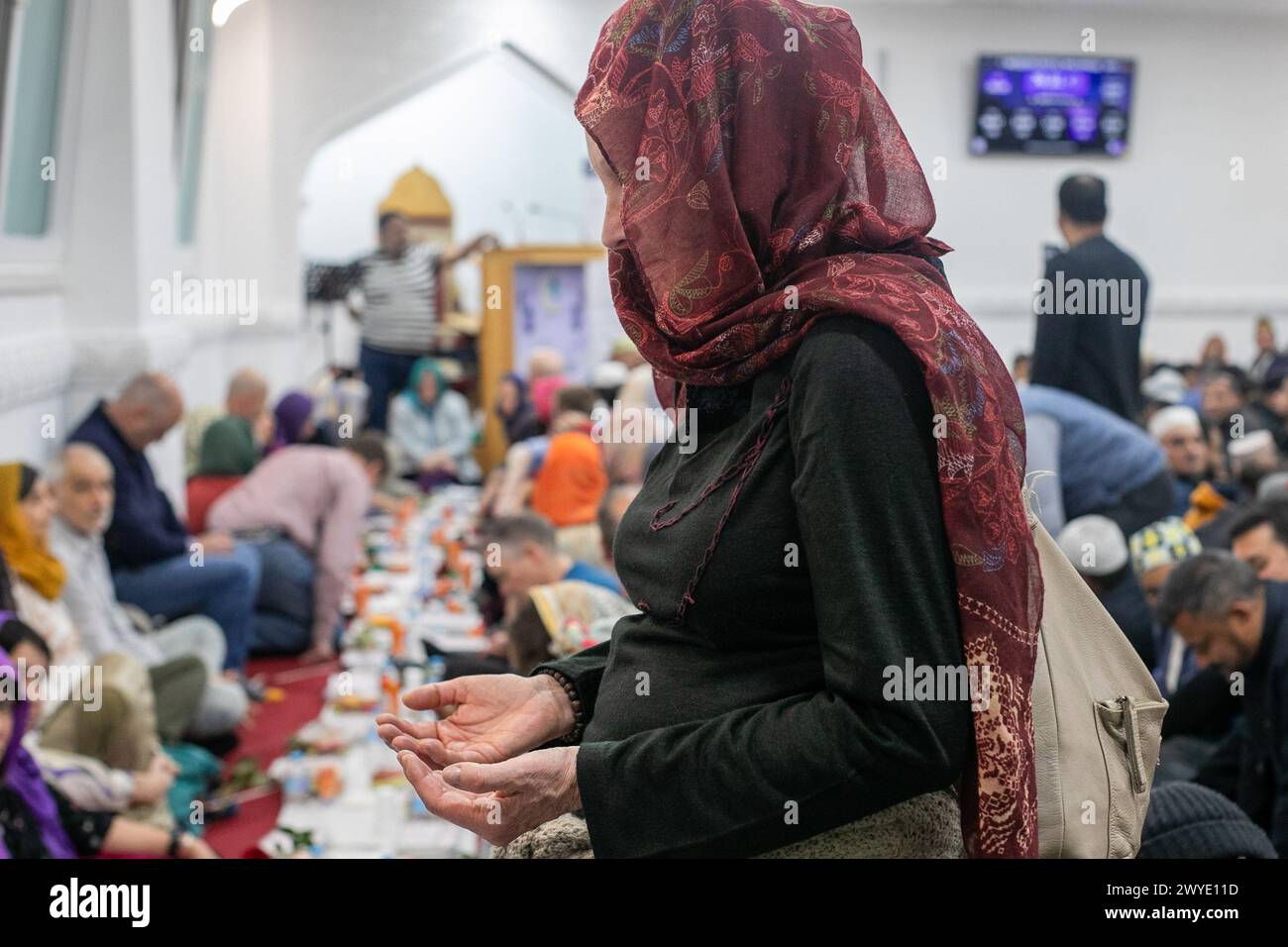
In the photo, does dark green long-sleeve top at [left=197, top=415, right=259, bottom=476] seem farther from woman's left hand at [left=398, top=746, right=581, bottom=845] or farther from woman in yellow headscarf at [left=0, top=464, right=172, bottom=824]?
woman's left hand at [left=398, top=746, right=581, bottom=845]

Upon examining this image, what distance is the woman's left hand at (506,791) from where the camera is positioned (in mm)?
863

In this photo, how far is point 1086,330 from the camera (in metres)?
3.11

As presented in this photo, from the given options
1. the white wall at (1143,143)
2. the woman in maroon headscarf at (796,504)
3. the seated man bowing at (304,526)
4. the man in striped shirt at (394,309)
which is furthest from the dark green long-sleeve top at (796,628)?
the white wall at (1143,143)

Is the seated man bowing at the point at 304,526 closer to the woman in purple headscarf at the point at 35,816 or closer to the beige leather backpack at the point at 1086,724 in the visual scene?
the woman in purple headscarf at the point at 35,816

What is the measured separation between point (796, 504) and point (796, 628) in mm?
93

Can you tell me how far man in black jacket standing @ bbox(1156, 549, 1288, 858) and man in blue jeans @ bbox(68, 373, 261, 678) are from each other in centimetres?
267

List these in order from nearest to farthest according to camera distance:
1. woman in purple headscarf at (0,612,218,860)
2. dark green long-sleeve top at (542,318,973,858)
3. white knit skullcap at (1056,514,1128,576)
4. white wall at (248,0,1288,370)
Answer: dark green long-sleeve top at (542,318,973,858) → woman in purple headscarf at (0,612,218,860) → white knit skullcap at (1056,514,1128,576) → white wall at (248,0,1288,370)

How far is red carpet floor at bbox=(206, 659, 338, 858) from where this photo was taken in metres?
2.88

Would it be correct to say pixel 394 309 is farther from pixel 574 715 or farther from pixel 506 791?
pixel 506 791

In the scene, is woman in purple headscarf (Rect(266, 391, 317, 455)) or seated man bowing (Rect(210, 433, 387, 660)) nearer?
seated man bowing (Rect(210, 433, 387, 660))

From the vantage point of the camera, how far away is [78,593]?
3.12 meters

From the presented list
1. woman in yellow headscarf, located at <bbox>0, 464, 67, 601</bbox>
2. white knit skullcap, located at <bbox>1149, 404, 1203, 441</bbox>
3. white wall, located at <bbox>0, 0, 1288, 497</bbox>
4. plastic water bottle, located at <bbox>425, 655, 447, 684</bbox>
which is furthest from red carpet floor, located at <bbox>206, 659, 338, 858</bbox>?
white knit skullcap, located at <bbox>1149, 404, 1203, 441</bbox>
